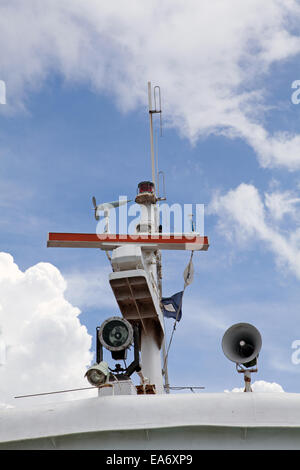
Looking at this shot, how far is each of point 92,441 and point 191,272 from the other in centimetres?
1064

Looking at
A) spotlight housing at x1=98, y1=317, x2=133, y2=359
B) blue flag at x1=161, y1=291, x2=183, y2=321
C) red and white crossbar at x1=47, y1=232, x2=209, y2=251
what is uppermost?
red and white crossbar at x1=47, y1=232, x2=209, y2=251

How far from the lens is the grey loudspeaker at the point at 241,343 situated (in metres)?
15.0

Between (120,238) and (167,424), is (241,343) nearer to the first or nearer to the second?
(167,424)

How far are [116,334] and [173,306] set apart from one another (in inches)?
296

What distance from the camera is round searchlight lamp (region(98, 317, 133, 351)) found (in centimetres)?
1572

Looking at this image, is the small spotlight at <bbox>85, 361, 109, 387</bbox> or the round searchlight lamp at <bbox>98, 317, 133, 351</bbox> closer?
the small spotlight at <bbox>85, 361, 109, 387</bbox>

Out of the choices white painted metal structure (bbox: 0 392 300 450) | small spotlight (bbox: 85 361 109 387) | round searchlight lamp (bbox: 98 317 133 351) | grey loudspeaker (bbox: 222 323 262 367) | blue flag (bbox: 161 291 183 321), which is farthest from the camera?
blue flag (bbox: 161 291 183 321)

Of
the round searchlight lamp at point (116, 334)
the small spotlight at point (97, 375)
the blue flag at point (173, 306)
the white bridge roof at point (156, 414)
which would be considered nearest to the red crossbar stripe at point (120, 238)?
the blue flag at point (173, 306)

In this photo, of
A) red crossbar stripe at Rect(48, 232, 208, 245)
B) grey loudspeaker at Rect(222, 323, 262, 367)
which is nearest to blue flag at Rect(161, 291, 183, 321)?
red crossbar stripe at Rect(48, 232, 208, 245)

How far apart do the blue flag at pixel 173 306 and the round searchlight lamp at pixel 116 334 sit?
7.32 metres

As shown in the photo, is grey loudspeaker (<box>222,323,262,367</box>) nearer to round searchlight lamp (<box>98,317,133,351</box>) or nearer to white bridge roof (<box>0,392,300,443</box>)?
white bridge roof (<box>0,392,300,443</box>)

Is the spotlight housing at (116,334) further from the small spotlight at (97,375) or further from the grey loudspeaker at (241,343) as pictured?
the grey loudspeaker at (241,343)

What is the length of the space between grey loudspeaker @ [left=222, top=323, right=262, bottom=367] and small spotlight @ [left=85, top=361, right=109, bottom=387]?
3173 millimetres
